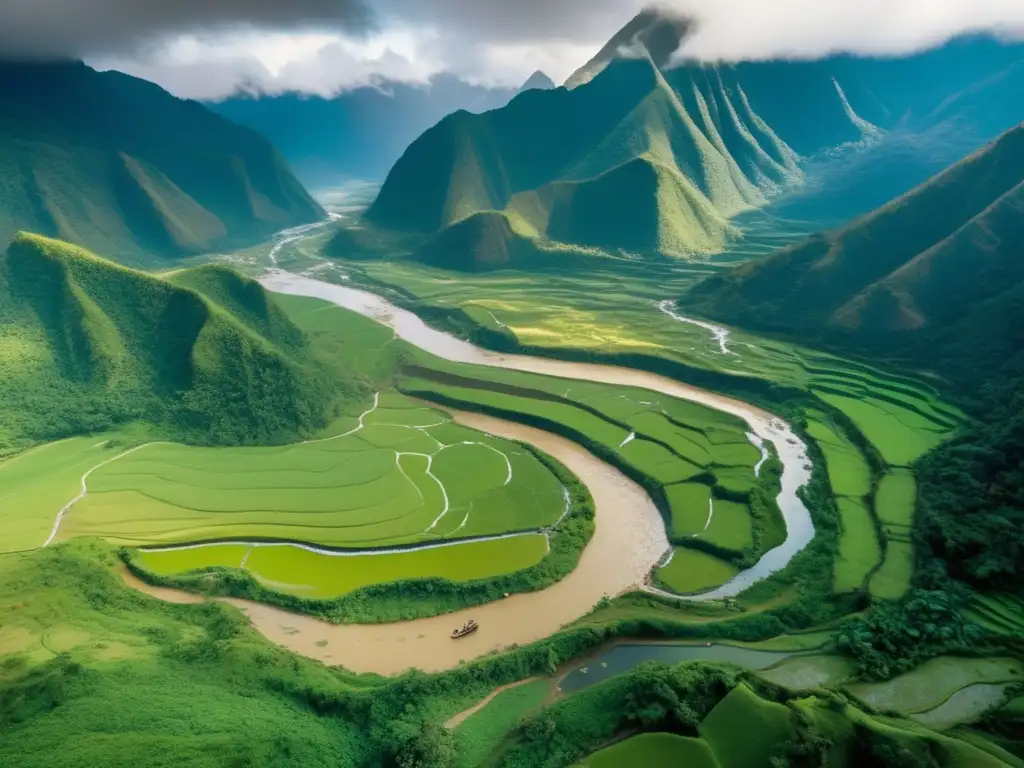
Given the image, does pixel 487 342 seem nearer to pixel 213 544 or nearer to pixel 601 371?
pixel 601 371

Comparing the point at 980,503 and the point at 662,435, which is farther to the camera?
the point at 662,435

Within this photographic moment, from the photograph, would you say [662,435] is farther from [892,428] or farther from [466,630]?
[466,630]

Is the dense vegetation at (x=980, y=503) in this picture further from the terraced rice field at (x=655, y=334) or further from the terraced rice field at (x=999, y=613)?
the terraced rice field at (x=655, y=334)

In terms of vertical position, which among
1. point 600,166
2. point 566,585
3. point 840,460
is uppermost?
point 600,166

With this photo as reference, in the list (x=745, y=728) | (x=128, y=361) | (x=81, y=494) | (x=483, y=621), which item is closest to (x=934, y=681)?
(x=745, y=728)

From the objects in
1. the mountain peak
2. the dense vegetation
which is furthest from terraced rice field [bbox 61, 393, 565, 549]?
the mountain peak

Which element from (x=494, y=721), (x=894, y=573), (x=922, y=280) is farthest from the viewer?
(x=922, y=280)

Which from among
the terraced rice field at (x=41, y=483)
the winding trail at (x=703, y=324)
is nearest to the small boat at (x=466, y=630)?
the terraced rice field at (x=41, y=483)
